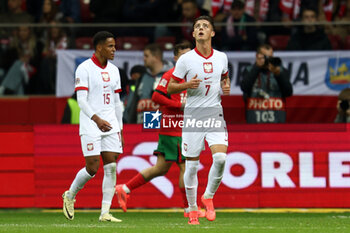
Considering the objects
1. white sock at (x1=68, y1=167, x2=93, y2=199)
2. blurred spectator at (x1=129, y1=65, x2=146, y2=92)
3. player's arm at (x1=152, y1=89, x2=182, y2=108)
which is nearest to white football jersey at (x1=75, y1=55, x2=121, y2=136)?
white sock at (x1=68, y1=167, x2=93, y2=199)

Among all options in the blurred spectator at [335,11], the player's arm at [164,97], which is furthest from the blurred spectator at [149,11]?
the player's arm at [164,97]

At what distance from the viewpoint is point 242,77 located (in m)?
14.7

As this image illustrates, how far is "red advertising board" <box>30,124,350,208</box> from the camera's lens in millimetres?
12883

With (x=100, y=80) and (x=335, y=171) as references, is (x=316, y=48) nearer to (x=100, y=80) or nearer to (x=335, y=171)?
(x=335, y=171)

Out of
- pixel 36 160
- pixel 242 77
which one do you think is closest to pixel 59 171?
pixel 36 160

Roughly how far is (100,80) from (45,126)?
2.94 m

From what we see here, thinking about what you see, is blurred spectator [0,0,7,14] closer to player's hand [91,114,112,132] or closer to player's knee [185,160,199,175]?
player's hand [91,114,112,132]

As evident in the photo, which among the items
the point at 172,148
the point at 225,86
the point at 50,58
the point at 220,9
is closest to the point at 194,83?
the point at 225,86

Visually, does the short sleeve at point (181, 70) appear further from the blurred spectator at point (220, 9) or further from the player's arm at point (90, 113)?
the blurred spectator at point (220, 9)

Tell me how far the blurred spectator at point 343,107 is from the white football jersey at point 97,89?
4352 millimetres

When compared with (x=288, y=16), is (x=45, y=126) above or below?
below

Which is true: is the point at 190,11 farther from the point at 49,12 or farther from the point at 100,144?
the point at 100,144

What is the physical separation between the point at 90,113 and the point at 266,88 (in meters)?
4.19

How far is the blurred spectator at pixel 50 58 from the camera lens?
1466 cm
